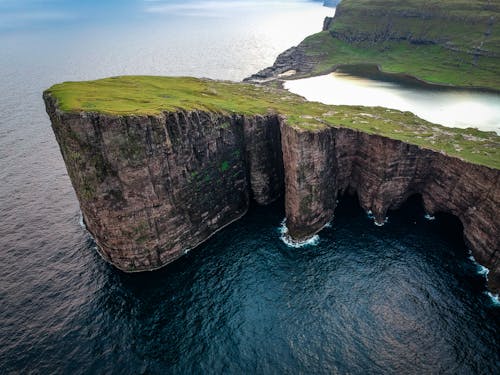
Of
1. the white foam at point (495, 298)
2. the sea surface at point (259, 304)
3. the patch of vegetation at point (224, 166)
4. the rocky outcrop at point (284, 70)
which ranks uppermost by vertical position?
the rocky outcrop at point (284, 70)

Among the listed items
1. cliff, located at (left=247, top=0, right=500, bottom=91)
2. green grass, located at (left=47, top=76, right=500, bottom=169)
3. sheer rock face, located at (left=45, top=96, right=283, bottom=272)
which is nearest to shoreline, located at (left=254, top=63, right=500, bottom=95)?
cliff, located at (left=247, top=0, right=500, bottom=91)

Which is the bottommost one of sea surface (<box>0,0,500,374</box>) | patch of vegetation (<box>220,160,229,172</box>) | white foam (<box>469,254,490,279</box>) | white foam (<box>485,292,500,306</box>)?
white foam (<box>485,292,500,306</box>)

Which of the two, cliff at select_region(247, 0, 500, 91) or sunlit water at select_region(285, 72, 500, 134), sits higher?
cliff at select_region(247, 0, 500, 91)

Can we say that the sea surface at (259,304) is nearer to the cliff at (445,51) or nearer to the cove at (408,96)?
the cove at (408,96)

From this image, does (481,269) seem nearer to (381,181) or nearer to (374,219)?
(374,219)

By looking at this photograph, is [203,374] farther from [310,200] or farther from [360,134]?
[360,134]

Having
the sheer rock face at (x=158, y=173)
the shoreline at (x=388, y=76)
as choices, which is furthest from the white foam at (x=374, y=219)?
the shoreline at (x=388, y=76)

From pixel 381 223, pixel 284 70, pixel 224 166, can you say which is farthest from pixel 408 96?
pixel 224 166

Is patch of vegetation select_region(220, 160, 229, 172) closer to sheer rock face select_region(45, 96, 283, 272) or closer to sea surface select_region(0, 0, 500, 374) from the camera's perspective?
sheer rock face select_region(45, 96, 283, 272)
